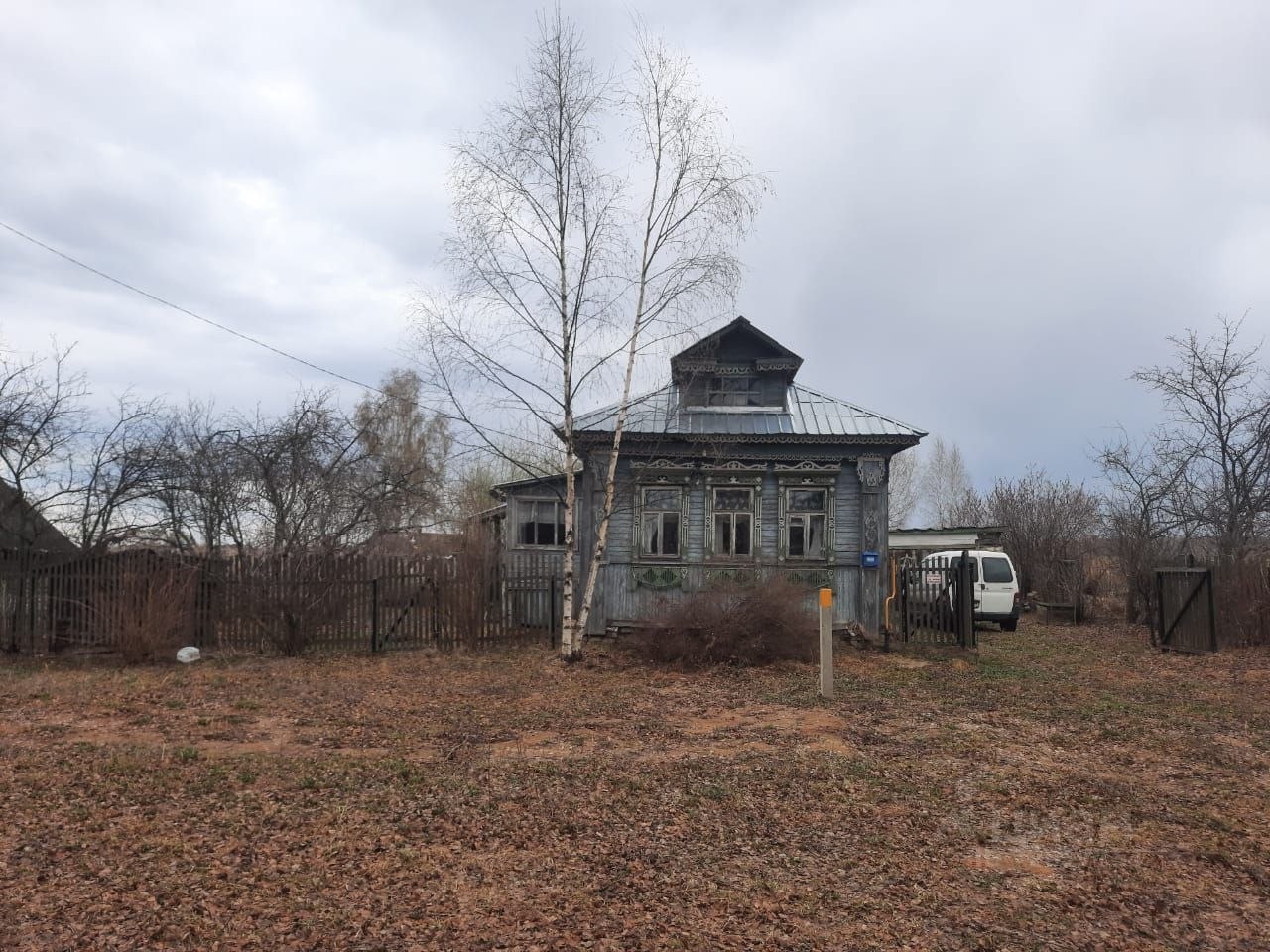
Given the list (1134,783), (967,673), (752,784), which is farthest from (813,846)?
(967,673)

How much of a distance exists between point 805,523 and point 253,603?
10502mm

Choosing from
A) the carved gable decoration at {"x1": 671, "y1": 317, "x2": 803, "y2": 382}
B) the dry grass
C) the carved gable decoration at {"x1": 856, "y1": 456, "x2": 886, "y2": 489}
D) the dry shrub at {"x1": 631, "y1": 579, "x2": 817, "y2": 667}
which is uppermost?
the carved gable decoration at {"x1": 671, "y1": 317, "x2": 803, "y2": 382}

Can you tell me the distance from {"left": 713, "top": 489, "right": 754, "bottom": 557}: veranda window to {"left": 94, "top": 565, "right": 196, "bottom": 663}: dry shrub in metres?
9.76

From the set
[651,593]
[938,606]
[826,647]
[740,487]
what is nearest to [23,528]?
[651,593]

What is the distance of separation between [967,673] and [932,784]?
711 centimetres

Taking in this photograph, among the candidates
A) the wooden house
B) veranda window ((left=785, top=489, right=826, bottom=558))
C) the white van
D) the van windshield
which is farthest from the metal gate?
the van windshield

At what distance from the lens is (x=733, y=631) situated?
44.6 ft

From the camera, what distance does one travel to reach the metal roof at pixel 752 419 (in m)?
17.2

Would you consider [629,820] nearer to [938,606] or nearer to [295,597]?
[295,597]

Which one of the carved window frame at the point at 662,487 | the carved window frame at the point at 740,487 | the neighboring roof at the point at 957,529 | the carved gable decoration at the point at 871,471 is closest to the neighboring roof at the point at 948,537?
the neighboring roof at the point at 957,529

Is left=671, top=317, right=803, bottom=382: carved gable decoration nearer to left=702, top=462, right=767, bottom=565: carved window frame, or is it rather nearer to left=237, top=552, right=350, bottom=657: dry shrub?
left=702, top=462, right=767, bottom=565: carved window frame

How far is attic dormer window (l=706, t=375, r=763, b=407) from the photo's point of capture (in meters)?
18.6

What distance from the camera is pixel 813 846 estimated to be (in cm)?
554

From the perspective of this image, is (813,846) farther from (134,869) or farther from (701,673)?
(701,673)
